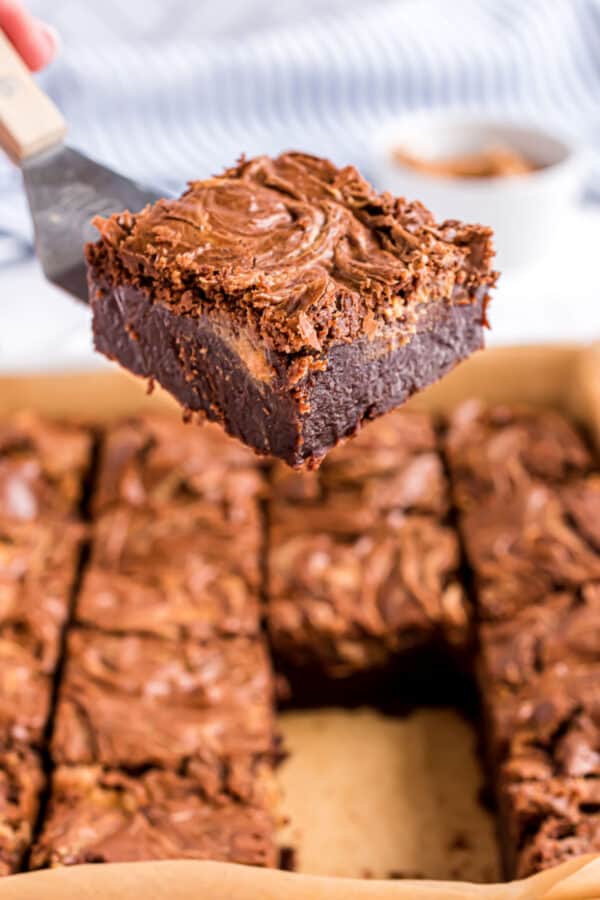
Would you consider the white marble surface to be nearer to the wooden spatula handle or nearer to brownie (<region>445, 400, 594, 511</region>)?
brownie (<region>445, 400, 594, 511</region>)

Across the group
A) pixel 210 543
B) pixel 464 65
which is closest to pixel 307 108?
pixel 464 65

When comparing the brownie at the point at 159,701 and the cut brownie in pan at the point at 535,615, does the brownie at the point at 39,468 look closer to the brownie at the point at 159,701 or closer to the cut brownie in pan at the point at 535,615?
the brownie at the point at 159,701

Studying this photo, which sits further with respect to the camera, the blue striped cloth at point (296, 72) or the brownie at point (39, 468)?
the blue striped cloth at point (296, 72)

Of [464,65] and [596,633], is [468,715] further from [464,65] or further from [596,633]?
[464,65]

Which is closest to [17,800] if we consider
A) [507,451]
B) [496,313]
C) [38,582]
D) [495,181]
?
[38,582]

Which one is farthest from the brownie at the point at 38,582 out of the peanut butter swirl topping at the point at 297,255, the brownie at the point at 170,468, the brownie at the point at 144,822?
the peanut butter swirl topping at the point at 297,255

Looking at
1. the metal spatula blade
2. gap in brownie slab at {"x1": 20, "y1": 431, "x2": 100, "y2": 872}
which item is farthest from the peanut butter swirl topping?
gap in brownie slab at {"x1": 20, "y1": 431, "x2": 100, "y2": 872}

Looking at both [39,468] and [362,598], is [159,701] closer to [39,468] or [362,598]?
[362,598]
